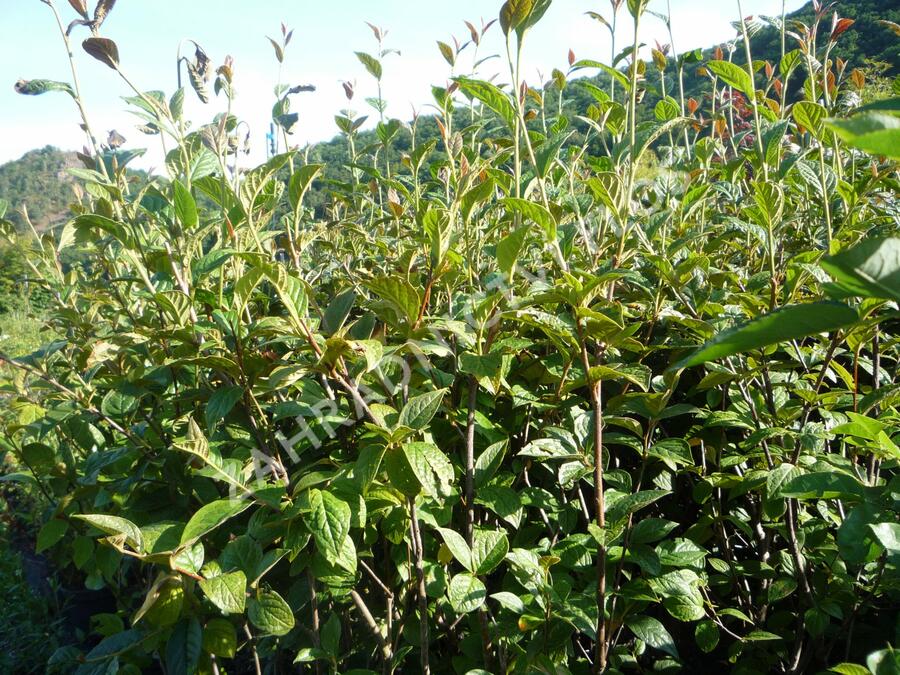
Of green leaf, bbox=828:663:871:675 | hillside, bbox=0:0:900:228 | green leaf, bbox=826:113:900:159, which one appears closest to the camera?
green leaf, bbox=826:113:900:159

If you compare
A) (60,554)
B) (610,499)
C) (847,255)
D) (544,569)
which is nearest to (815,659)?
(610,499)

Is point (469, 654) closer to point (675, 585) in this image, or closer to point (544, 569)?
point (544, 569)

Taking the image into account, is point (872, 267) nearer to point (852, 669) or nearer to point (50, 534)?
point (852, 669)

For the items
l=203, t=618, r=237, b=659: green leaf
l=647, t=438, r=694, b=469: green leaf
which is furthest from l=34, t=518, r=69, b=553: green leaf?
l=647, t=438, r=694, b=469: green leaf

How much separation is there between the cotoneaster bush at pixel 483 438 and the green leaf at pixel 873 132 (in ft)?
2.01

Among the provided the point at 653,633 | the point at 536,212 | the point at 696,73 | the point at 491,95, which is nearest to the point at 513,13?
the point at 491,95

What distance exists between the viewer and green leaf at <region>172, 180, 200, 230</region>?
122cm

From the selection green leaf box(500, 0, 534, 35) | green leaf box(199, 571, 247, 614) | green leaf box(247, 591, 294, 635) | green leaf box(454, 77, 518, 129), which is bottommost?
green leaf box(247, 591, 294, 635)

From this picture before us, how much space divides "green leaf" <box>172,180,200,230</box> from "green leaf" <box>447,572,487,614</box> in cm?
89

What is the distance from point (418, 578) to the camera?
1294mm

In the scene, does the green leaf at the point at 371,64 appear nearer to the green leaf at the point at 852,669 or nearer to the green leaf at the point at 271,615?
the green leaf at the point at 271,615

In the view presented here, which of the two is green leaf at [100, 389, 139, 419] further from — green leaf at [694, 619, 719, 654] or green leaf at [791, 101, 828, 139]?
green leaf at [791, 101, 828, 139]

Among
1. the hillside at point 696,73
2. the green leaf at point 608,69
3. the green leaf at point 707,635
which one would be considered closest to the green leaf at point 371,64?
the hillside at point 696,73

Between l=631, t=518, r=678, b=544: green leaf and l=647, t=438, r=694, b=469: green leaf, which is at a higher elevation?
l=647, t=438, r=694, b=469: green leaf
